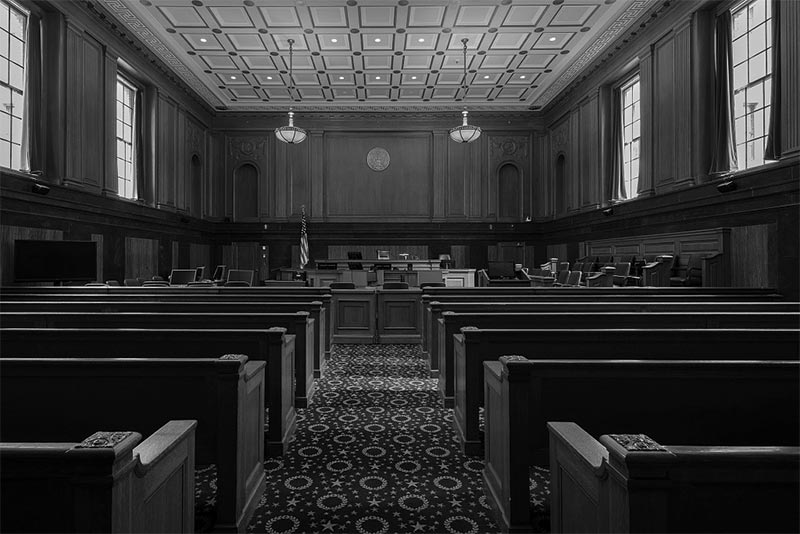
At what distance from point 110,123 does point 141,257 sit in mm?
2845

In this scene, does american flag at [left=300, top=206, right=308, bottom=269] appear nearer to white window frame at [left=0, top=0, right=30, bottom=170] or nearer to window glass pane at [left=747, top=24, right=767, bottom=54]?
white window frame at [left=0, top=0, right=30, bottom=170]

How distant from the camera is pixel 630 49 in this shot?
9844 millimetres

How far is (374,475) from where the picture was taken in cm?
282

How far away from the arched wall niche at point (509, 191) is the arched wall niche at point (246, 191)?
7.59m

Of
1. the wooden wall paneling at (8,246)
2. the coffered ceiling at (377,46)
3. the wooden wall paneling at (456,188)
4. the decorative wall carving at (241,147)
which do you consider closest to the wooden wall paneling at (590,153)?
the coffered ceiling at (377,46)

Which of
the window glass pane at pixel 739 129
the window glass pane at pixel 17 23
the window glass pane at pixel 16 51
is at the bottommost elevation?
the window glass pane at pixel 739 129

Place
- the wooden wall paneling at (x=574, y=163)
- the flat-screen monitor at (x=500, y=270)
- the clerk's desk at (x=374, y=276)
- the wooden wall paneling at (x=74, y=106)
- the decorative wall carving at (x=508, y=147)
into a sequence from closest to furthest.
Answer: the wooden wall paneling at (x=74, y=106), the clerk's desk at (x=374, y=276), the flat-screen monitor at (x=500, y=270), the wooden wall paneling at (x=574, y=163), the decorative wall carving at (x=508, y=147)

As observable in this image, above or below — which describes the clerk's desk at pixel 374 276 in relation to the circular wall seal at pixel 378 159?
below

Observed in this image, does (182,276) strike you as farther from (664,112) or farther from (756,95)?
(756,95)

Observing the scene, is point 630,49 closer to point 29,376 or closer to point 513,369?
point 513,369

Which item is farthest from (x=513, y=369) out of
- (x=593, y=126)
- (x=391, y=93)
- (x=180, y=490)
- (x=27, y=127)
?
(x=391, y=93)

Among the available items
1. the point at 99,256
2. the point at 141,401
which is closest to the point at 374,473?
the point at 141,401

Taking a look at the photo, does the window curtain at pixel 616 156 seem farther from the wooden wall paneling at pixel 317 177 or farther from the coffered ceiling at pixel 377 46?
the wooden wall paneling at pixel 317 177

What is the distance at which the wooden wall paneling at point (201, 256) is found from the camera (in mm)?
13094
